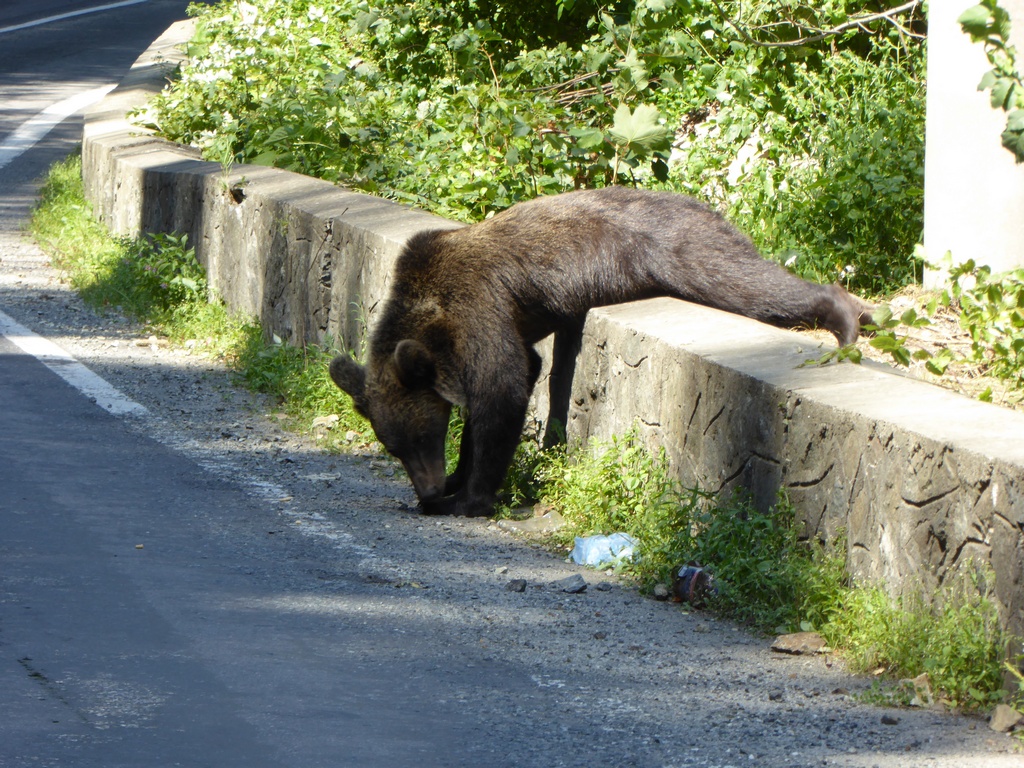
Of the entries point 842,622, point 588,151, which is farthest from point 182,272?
point 842,622

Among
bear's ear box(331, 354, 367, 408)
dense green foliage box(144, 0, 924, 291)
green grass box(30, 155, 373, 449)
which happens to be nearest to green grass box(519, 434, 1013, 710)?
bear's ear box(331, 354, 367, 408)

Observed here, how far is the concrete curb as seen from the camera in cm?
438

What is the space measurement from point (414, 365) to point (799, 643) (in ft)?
8.37

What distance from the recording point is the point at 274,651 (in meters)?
4.72

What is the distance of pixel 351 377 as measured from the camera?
23.3 ft

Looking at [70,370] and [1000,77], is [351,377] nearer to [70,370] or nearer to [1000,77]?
[70,370]

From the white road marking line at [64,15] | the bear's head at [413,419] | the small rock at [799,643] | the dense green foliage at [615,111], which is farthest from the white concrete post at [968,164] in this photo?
the white road marking line at [64,15]

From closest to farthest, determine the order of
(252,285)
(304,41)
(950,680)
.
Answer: (950,680) → (252,285) → (304,41)

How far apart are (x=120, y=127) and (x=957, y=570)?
11199 millimetres

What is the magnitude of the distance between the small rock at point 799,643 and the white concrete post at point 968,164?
3839 millimetres

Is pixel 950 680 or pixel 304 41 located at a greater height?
pixel 304 41

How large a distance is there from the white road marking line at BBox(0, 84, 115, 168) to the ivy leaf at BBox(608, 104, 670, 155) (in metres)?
10.5

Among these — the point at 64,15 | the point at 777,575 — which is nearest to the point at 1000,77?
the point at 777,575

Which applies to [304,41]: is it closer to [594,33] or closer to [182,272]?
[594,33]
